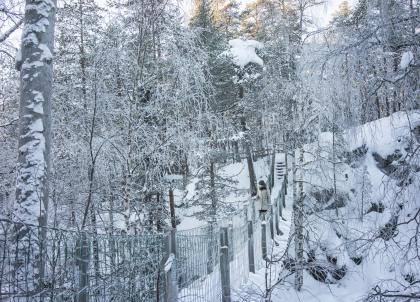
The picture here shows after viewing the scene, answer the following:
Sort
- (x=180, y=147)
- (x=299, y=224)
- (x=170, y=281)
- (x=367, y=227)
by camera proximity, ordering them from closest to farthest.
Answer: (x=170, y=281) → (x=367, y=227) → (x=180, y=147) → (x=299, y=224)

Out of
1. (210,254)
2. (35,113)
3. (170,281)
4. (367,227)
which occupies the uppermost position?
(35,113)

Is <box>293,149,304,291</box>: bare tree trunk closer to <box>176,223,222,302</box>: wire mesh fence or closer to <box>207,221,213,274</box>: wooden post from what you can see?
<box>207,221,213,274</box>: wooden post

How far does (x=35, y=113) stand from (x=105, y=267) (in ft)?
5.69

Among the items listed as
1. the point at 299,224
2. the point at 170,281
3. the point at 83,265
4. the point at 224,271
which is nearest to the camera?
the point at 83,265

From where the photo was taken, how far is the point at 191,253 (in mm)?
5027

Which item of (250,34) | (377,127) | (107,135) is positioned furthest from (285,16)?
(250,34)

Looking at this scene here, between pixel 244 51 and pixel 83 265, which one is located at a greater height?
pixel 244 51

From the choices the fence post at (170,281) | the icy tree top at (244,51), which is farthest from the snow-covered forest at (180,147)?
the icy tree top at (244,51)

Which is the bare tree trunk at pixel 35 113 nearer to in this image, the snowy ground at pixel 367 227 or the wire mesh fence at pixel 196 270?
the wire mesh fence at pixel 196 270

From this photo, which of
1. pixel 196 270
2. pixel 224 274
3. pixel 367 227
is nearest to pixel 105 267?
pixel 196 270

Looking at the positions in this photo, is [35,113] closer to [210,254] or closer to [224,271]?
[224,271]

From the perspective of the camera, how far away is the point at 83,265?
123 inches

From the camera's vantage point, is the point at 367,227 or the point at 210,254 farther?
the point at 210,254

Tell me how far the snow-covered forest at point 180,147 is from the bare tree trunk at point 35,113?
0.04ft
